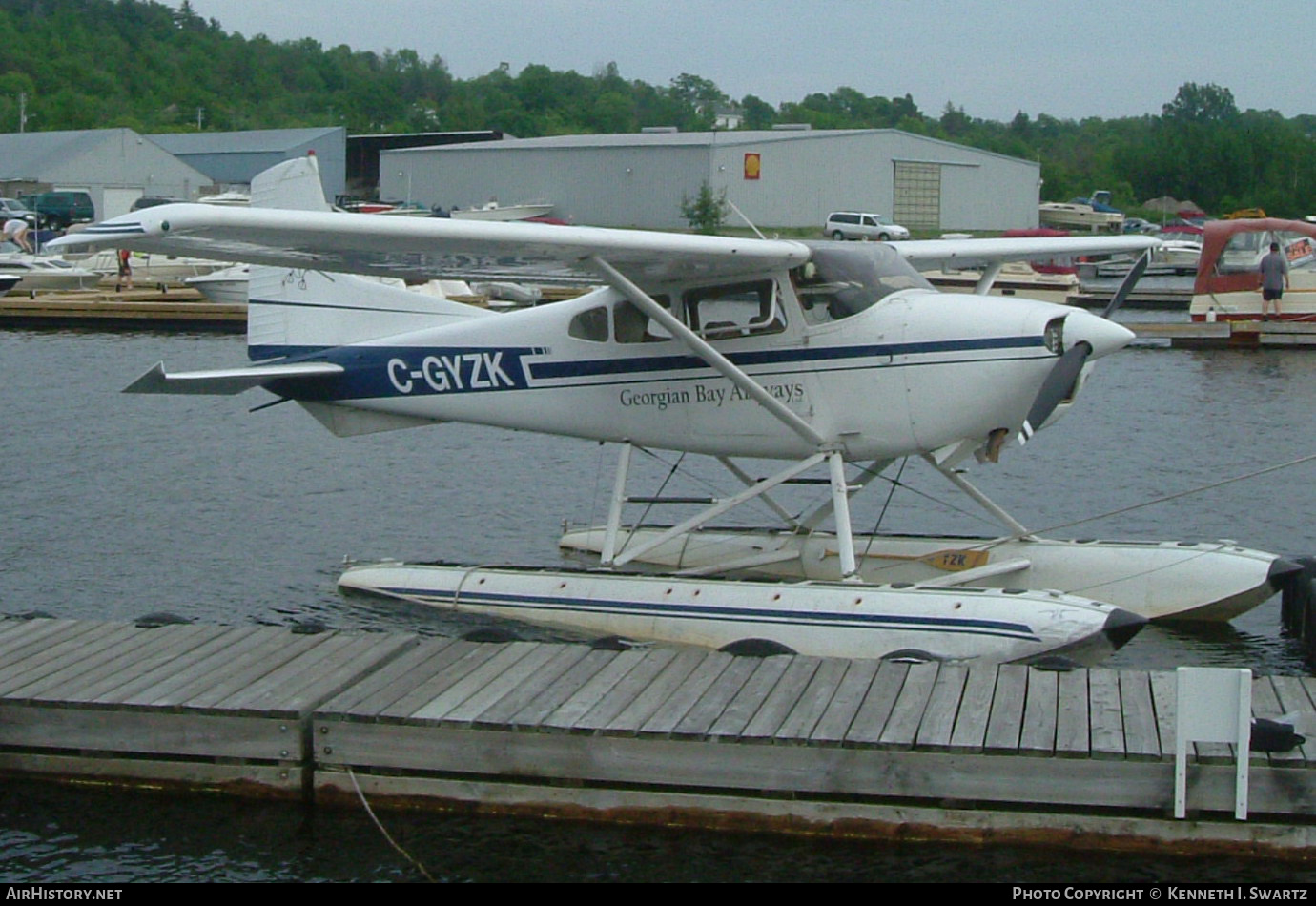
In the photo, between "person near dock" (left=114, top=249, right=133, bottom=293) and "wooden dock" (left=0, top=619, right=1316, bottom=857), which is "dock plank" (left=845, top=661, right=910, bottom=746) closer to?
"wooden dock" (left=0, top=619, right=1316, bottom=857)

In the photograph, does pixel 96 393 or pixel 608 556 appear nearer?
pixel 608 556

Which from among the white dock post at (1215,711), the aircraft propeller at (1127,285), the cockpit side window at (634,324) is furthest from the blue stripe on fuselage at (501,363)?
the white dock post at (1215,711)

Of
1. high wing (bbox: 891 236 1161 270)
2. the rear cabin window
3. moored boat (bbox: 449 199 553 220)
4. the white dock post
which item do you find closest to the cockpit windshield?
high wing (bbox: 891 236 1161 270)

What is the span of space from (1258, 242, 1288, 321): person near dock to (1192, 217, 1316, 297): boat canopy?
0.90 m

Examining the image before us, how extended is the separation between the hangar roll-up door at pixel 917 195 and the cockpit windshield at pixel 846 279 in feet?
172

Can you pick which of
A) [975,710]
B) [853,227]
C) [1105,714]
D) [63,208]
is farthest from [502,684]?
[63,208]

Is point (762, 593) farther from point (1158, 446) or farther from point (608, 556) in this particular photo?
point (1158, 446)

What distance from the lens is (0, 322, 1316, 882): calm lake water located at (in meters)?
6.41

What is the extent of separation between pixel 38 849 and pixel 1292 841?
16.8 feet

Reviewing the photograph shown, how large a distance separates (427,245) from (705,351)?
1.80 meters

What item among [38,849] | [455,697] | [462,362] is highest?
[462,362]

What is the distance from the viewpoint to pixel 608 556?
9.91 metres
